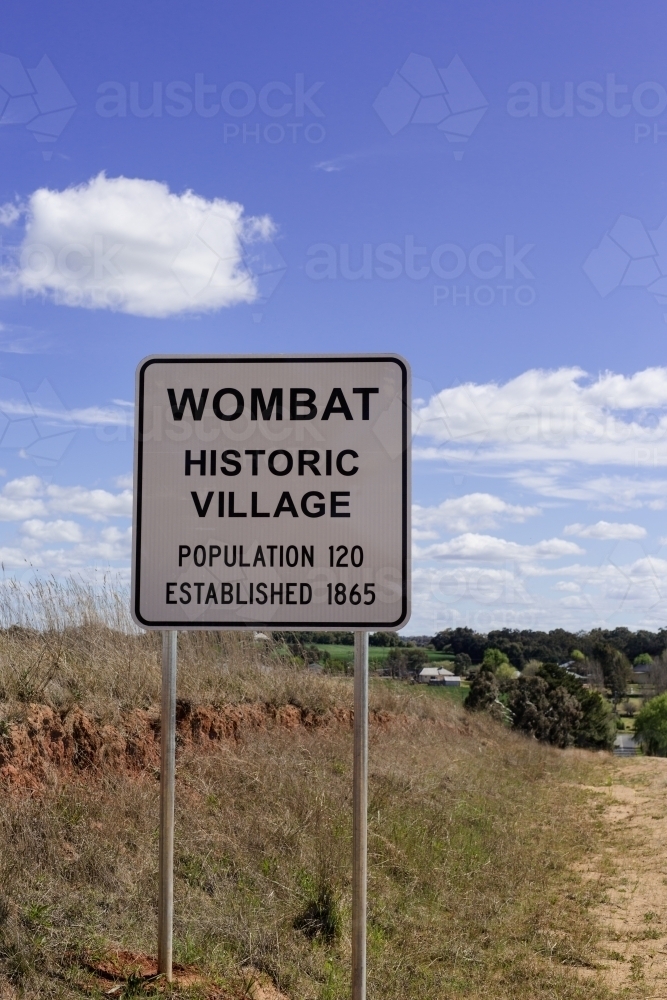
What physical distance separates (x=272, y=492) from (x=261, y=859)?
11.5ft

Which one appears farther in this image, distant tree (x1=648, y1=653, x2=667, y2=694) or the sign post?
distant tree (x1=648, y1=653, x2=667, y2=694)

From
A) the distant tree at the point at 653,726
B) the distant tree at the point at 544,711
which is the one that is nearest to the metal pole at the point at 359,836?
the distant tree at the point at 544,711

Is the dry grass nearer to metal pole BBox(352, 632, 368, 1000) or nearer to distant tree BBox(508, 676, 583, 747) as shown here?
metal pole BBox(352, 632, 368, 1000)

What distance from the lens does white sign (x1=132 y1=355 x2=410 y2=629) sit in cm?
464

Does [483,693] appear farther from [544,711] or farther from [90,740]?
[90,740]

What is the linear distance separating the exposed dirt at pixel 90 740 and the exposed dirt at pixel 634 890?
4296 mm

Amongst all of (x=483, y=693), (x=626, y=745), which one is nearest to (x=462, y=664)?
(x=483, y=693)

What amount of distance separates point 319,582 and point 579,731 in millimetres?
29467

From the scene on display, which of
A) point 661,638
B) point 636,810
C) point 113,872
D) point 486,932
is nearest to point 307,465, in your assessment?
point 113,872

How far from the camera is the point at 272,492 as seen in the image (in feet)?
15.8

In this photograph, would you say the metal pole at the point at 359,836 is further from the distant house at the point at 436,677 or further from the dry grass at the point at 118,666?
the distant house at the point at 436,677

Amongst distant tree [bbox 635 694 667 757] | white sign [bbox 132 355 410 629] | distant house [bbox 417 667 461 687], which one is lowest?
distant tree [bbox 635 694 667 757]

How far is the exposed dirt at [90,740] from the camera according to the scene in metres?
7.98

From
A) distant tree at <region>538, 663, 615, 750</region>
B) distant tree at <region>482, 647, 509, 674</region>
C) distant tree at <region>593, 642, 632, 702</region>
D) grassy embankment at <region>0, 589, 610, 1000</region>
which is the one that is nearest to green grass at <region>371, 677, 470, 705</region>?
grassy embankment at <region>0, 589, 610, 1000</region>
